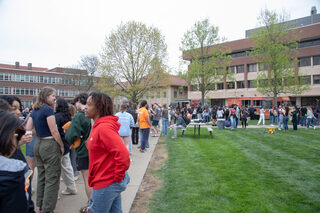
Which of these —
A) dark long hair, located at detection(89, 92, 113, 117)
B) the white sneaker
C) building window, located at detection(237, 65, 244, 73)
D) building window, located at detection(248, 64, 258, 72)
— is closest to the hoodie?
dark long hair, located at detection(89, 92, 113, 117)

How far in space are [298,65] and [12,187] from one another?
158 feet

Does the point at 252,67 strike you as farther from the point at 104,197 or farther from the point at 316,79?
the point at 104,197

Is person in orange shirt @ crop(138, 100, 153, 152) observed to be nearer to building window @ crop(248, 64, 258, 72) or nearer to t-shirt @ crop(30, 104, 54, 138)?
t-shirt @ crop(30, 104, 54, 138)

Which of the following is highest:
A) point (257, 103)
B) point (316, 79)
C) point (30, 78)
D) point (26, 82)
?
point (30, 78)

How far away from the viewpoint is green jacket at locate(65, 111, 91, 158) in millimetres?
3525

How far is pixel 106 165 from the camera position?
7.59 feet

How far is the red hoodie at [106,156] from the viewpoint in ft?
7.32

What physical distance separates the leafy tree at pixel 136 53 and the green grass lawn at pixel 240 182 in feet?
73.8

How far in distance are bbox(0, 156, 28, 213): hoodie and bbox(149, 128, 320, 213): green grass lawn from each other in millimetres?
2721

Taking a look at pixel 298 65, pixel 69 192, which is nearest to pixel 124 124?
pixel 69 192

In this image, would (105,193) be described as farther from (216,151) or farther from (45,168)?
(216,151)

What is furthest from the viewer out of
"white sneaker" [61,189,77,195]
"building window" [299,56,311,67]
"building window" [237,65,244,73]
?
"building window" [237,65,244,73]

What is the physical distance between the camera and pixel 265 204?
13.1ft

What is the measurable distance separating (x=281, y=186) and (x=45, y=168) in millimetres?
4641
